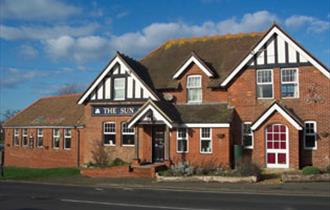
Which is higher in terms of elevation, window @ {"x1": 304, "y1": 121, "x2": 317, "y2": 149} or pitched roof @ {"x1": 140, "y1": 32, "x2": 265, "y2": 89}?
pitched roof @ {"x1": 140, "y1": 32, "x2": 265, "y2": 89}

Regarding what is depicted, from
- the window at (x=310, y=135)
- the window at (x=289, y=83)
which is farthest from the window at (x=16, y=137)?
the window at (x=310, y=135)

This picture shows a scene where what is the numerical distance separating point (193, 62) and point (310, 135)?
29.1 ft

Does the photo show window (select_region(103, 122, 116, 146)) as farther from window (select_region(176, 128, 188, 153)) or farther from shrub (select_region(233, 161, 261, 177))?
shrub (select_region(233, 161, 261, 177))

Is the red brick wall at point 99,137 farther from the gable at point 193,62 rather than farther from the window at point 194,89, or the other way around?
the gable at point 193,62

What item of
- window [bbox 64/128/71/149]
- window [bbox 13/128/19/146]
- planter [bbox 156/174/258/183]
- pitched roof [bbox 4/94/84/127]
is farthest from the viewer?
window [bbox 13/128/19/146]

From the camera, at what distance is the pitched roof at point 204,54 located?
98.9 ft

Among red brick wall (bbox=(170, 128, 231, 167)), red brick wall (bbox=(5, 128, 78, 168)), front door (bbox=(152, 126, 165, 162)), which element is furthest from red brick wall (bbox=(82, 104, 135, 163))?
red brick wall (bbox=(170, 128, 231, 167))

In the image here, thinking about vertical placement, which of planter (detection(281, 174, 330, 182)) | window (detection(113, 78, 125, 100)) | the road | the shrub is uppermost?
window (detection(113, 78, 125, 100))

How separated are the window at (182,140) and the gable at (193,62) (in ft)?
13.3

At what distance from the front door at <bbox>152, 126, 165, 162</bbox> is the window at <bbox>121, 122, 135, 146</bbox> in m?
1.74

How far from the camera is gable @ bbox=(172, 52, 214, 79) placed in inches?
1143

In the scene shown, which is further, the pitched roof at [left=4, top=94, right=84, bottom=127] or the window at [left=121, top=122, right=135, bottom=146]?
the pitched roof at [left=4, top=94, right=84, bottom=127]

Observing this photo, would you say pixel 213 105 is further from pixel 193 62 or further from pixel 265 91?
pixel 265 91

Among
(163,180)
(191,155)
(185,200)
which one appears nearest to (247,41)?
(191,155)
